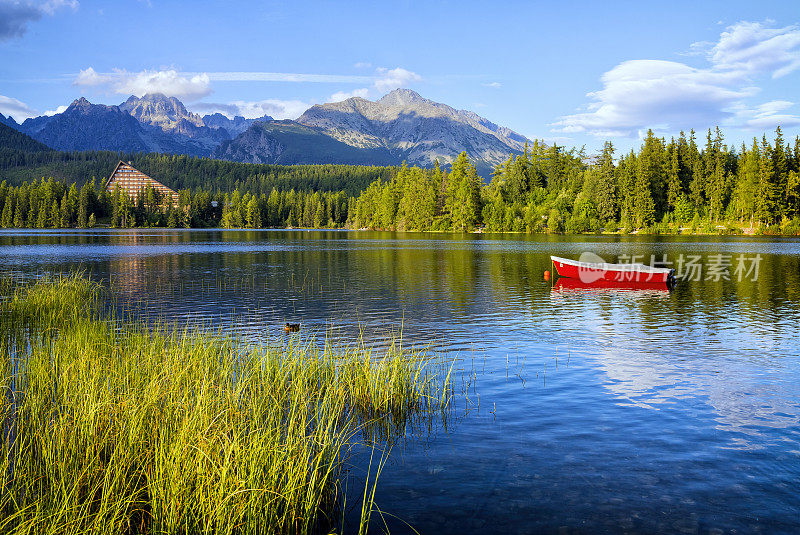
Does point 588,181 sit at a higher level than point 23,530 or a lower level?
higher

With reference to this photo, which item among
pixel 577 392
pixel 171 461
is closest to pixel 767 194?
pixel 577 392

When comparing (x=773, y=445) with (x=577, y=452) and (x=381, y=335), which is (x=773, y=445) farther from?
(x=381, y=335)

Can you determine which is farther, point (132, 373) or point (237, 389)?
point (132, 373)

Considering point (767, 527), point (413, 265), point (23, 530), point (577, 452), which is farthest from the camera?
point (413, 265)

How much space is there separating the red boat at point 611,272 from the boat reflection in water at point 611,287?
280 mm

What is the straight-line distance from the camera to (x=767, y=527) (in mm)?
8883

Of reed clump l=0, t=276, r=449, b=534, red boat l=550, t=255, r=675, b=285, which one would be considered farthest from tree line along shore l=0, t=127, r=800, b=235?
reed clump l=0, t=276, r=449, b=534

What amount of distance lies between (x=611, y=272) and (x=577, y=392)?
101 ft

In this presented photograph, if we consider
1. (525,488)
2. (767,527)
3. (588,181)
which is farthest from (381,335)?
(588,181)

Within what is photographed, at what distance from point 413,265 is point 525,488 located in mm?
47965

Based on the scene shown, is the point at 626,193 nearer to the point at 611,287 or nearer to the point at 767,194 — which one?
the point at 767,194

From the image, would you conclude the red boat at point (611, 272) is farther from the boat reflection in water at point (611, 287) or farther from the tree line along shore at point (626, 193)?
the tree line along shore at point (626, 193)

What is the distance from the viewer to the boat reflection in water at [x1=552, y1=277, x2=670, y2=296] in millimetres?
40844

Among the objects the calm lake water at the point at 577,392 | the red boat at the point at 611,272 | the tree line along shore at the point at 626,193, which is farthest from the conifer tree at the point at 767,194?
the red boat at the point at 611,272
